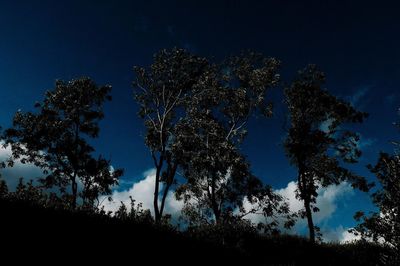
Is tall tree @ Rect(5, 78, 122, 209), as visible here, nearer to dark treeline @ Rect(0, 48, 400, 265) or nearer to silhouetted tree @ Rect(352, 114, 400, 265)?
dark treeline @ Rect(0, 48, 400, 265)

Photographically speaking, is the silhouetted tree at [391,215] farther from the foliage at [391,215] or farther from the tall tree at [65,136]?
the tall tree at [65,136]

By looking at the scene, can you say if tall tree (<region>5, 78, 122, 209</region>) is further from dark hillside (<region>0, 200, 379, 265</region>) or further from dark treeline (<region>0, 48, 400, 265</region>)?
dark hillside (<region>0, 200, 379, 265</region>)

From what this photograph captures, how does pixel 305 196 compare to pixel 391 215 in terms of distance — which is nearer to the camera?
pixel 391 215

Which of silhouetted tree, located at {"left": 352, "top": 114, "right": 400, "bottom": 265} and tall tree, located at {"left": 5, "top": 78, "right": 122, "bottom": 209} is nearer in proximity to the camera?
silhouetted tree, located at {"left": 352, "top": 114, "right": 400, "bottom": 265}

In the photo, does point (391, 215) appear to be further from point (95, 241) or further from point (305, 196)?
point (305, 196)

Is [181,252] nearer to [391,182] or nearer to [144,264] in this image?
[144,264]

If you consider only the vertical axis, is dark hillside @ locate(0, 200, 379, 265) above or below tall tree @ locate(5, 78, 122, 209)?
below

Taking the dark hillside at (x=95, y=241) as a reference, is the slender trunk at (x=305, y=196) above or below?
above

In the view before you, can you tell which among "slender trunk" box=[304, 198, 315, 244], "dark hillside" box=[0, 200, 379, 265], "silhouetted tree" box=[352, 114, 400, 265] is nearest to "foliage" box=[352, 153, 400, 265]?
"silhouetted tree" box=[352, 114, 400, 265]

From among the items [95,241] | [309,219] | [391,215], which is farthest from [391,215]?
[309,219]

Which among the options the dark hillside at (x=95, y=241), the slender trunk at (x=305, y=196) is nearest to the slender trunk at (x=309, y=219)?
the slender trunk at (x=305, y=196)

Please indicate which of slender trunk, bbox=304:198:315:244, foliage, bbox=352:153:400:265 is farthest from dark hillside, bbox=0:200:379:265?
slender trunk, bbox=304:198:315:244

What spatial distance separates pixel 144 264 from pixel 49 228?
331 cm

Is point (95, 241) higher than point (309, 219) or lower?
lower
